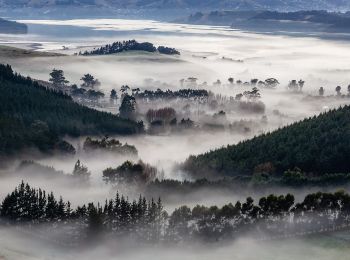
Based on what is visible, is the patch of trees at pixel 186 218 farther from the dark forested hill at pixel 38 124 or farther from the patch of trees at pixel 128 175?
the dark forested hill at pixel 38 124

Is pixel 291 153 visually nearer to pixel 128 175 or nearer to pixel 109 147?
pixel 128 175

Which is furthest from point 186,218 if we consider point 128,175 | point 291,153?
point 291,153

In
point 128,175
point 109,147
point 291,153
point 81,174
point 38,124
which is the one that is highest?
point 291,153

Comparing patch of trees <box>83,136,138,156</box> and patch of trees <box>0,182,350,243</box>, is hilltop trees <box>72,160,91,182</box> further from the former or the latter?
patch of trees <box>83,136,138,156</box>

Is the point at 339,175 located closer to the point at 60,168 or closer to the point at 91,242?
the point at 91,242

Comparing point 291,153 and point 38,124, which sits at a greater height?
point 291,153
